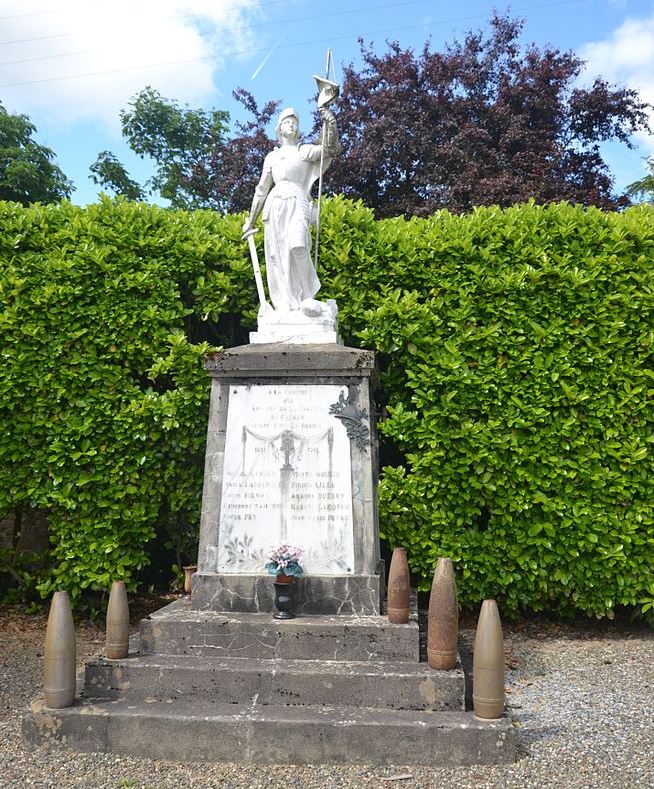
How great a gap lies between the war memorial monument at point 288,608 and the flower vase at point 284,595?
5 cm

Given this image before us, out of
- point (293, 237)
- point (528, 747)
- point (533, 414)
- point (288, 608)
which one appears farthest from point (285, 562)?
point (533, 414)

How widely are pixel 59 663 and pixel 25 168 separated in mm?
13162

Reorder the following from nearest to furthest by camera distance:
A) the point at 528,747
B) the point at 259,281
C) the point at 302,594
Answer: the point at 528,747, the point at 302,594, the point at 259,281

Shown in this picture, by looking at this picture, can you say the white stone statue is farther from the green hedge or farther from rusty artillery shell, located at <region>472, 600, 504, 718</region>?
rusty artillery shell, located at <region>472, 600, 504, 718</region>

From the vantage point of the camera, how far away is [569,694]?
19.1 ft

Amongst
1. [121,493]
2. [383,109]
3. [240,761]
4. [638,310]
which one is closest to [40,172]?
[383,109]

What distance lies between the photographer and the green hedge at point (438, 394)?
7.32m

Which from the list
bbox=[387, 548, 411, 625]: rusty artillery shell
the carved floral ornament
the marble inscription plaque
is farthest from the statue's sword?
bbox=[387, 548, 411, 625]: rusty artillery shell

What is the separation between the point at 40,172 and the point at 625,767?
16.2m

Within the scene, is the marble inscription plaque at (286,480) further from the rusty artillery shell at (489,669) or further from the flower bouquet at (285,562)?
the rusty artillery shell at (489,669)

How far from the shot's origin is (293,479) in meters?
5.93

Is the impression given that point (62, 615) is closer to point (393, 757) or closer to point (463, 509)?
point (393, 757)

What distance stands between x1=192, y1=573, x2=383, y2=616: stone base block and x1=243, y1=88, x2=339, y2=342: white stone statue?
6.88ft

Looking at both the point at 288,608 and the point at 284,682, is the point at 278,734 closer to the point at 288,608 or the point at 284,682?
the point at 284,682
